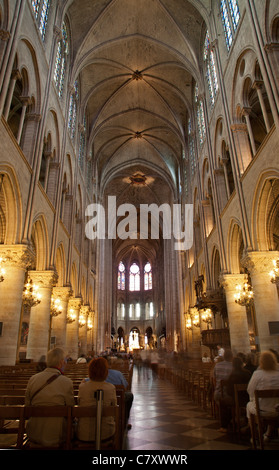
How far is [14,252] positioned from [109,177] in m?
25.0

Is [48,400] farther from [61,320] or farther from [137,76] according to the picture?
[137,76]

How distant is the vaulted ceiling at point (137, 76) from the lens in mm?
19828

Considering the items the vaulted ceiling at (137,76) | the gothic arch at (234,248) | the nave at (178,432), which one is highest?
the vaulted ceiling at (137,76)

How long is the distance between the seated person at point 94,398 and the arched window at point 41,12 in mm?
15248

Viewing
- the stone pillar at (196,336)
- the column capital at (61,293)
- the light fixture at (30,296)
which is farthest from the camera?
the stone pillar at (196,336)

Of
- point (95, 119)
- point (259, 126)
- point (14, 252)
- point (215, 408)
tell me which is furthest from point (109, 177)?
point (215, 408)

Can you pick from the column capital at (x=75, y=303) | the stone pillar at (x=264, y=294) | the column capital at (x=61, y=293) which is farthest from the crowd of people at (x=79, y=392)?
the column capital at (x=75, y=303)

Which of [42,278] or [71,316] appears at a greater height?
[42,278]

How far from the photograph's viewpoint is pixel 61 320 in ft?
54.2

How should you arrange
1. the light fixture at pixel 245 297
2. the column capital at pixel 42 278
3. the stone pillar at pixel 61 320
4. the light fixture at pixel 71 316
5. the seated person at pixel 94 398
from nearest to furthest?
the seated person at pixel 94 398 → the light fixture at pixel 245 297 → the column capital at pixel 42 278 → the stone pillar at pixel 61 320 → the light fixture at pixel 71 316

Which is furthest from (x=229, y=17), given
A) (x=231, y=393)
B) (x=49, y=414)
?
(x=49, y=414)

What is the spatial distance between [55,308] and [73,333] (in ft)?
15.5

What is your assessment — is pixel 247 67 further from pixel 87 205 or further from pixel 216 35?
pixel 87 205

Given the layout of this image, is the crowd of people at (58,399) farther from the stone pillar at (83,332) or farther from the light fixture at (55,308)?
the stone pillar at (83,332)
